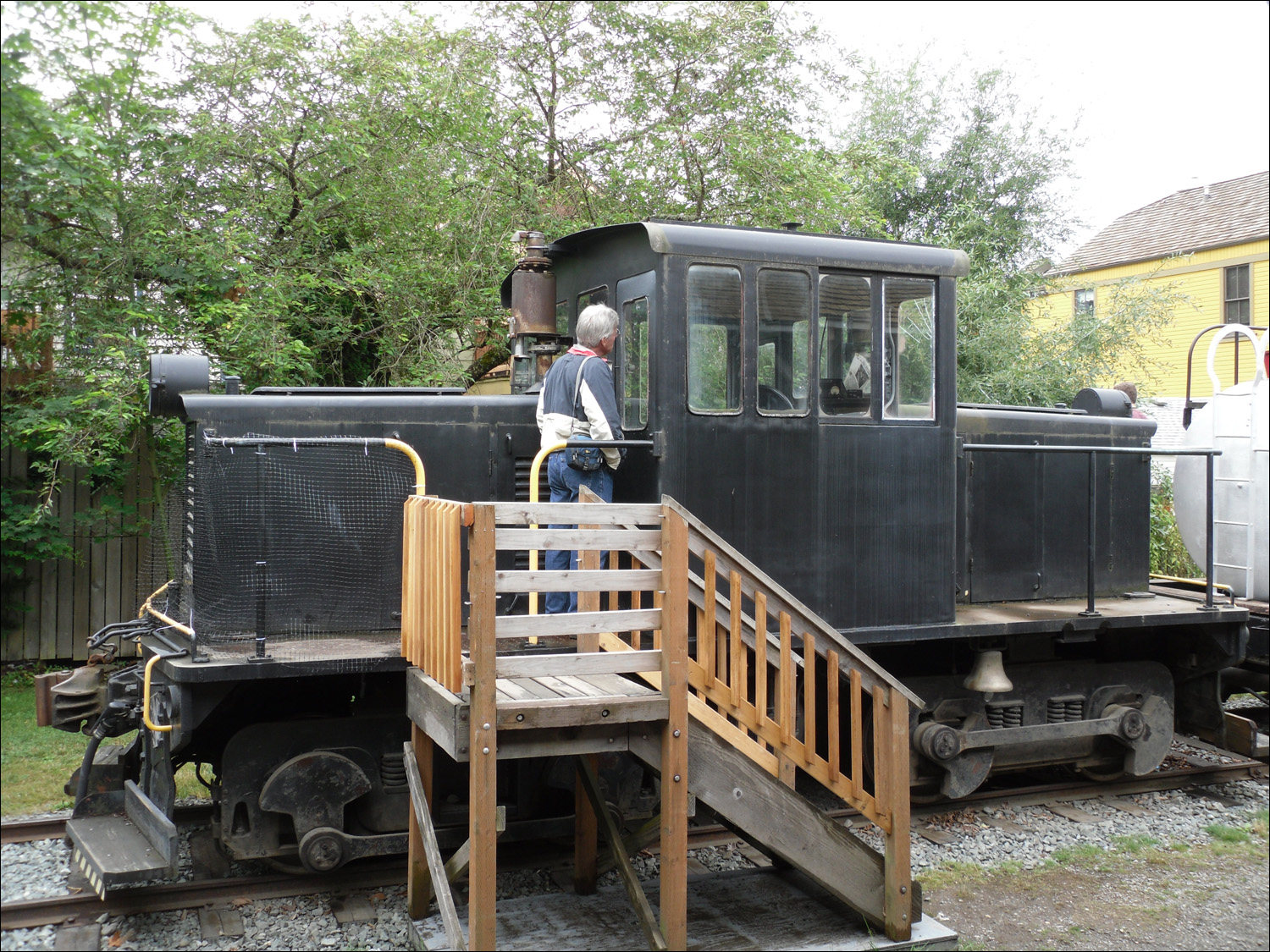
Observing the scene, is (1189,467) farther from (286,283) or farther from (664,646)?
(286,283)

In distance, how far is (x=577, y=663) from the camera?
13.0ft

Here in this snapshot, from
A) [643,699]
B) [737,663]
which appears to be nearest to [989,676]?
[737,663]

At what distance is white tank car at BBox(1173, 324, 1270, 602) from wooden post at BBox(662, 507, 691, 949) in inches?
211

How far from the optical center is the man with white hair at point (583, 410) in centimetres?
508

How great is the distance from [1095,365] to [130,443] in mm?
14278

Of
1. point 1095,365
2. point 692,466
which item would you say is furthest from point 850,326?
point 1095,365

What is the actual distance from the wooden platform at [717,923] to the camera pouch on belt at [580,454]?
2100 mm

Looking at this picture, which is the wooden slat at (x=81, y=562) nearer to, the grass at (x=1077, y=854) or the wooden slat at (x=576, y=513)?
the wooden slat at (x=576, y=513)

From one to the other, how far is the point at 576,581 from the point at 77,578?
1910 mm

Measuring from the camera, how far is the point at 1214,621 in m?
6.73

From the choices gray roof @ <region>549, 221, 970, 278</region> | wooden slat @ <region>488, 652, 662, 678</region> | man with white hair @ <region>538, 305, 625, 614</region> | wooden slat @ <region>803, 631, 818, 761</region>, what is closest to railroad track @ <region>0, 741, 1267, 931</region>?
wooden slat @ <region>803, 631, 818, 761</region>

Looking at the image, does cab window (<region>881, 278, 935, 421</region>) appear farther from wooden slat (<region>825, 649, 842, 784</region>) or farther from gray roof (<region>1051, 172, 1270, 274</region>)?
gray roof (<region>1051, 172, 1270, 274</region>)

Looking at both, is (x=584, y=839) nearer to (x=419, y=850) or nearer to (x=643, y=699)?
(x=419, y=850)

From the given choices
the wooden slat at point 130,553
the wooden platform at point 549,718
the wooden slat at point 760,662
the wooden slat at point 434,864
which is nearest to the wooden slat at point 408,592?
the wooden platform at point 549,718
